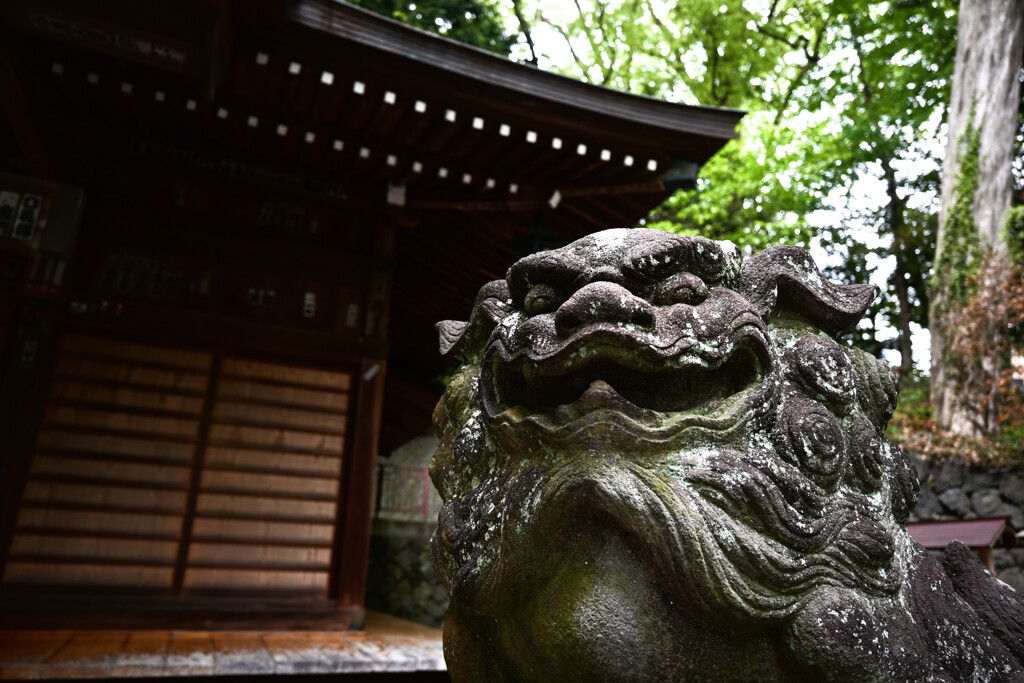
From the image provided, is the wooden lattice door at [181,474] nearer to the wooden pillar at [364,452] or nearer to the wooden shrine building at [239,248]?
the wooden shrine building at [239,248]

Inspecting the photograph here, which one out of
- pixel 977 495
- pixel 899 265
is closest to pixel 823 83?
pixel 899 265

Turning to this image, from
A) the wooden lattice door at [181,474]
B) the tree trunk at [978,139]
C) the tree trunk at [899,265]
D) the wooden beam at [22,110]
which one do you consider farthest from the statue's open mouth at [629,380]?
the tree trunk at [899,265]

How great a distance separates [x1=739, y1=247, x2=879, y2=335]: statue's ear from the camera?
1.60 meters

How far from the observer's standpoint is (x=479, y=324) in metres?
1.92

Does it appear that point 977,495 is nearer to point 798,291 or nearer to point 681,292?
point 798,291

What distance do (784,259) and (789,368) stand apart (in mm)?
280

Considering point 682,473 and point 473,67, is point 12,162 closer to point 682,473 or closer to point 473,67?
point 473,67

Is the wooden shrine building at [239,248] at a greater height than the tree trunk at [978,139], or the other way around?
the tree trunk at [978,139]

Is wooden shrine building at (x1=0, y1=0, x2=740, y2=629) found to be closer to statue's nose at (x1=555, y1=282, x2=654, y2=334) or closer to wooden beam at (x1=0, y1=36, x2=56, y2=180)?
wooden beam at (x1=0, y1=36, x2=56, y2=180)

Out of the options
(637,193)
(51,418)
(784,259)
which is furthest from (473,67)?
(51,418)

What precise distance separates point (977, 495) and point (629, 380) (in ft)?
23.2

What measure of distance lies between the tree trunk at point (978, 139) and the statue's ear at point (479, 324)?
787cm

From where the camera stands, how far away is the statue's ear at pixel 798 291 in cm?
160

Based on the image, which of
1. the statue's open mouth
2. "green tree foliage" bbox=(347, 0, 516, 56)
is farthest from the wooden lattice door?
"green tree foliage" bbox=(347, 0, 516, 56)
